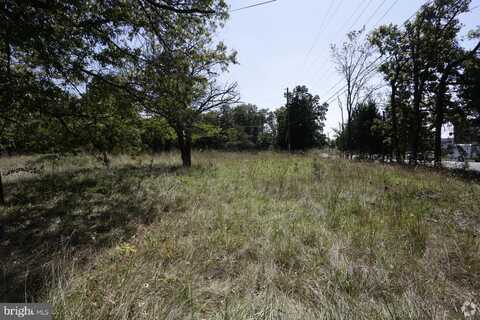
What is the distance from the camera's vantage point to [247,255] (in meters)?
2.52

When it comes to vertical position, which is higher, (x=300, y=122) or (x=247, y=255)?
(x=300, y=122)

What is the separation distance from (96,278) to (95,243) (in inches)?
39.6

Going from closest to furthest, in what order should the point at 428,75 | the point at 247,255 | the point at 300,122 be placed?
the point at 247,255, the point at 428,75, the point at 300,122

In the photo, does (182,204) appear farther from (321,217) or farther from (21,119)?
(21,119)

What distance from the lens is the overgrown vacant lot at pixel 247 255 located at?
1.68 metres

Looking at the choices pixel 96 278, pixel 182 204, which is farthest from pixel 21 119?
pixel 96 278

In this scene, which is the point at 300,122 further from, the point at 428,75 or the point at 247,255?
the point at 247,255

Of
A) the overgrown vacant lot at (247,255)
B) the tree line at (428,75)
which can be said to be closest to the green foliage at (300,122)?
the tree line at (428,75)

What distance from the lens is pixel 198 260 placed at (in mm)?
2363

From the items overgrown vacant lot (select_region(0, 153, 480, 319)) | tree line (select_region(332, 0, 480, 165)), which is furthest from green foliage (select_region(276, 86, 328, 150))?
overgrown vacant lot (select_region(0, 153, 480, 319))

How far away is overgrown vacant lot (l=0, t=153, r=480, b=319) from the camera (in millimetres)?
1676

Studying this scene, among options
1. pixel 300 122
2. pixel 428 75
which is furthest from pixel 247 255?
pixel 300 122

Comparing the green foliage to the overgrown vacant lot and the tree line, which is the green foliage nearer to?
the tree line

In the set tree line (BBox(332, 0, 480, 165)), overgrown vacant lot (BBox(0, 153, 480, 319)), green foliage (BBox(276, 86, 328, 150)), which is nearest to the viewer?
overgrown vacant lot (BBox(0, 153, 480, 319))
